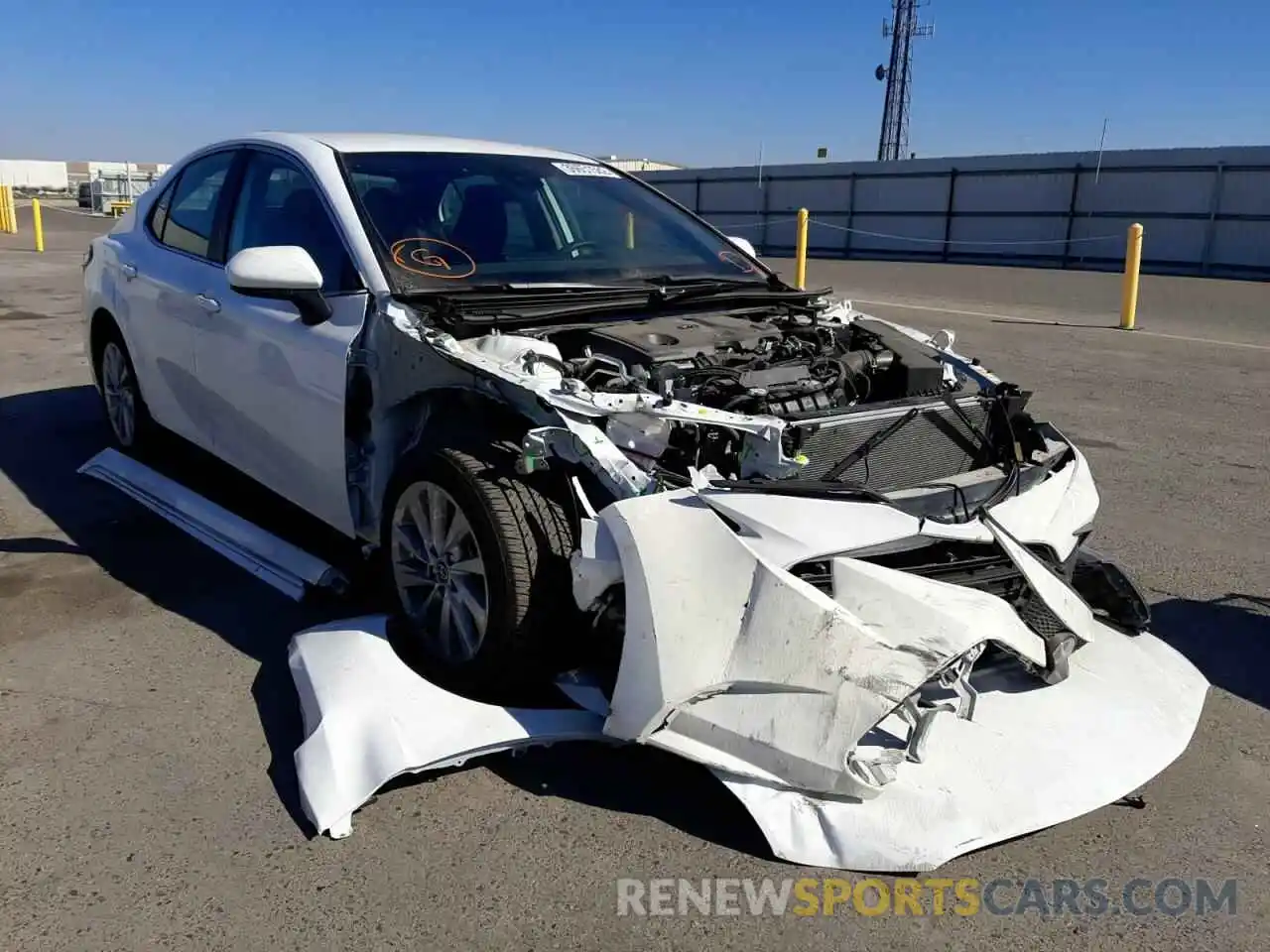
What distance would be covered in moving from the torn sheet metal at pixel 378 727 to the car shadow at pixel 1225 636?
215 centimetres

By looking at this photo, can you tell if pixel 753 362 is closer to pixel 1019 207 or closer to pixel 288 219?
pixel 288 219

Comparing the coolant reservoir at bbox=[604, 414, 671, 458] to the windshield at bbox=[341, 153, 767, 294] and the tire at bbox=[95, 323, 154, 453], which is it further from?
the tire at bbox=[95, 323, 154, 453]

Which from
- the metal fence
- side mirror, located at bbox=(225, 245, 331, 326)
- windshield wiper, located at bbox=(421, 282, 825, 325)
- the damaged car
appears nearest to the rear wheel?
the damaged car

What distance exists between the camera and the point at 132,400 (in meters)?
5.38

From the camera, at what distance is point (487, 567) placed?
2.94 meters

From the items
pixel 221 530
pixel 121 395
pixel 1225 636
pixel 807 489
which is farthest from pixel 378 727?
pixel 121 395

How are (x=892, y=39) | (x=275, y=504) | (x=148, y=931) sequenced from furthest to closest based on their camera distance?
(x=892, y=39) < (x=275, y=504) < (x=148, y=931)

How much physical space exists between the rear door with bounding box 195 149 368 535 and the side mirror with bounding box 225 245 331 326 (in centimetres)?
16

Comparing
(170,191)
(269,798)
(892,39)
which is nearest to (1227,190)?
(170,191)

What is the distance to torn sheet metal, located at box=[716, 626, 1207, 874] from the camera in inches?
98.2

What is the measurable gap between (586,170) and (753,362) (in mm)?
1758

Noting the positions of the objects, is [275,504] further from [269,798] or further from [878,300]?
[878,300]

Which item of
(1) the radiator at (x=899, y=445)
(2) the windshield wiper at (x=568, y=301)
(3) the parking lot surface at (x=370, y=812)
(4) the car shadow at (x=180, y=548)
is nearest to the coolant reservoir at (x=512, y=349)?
(2) the windshield wiper at (x=568, y=301)

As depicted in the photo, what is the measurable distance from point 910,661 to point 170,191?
14.2 ft
